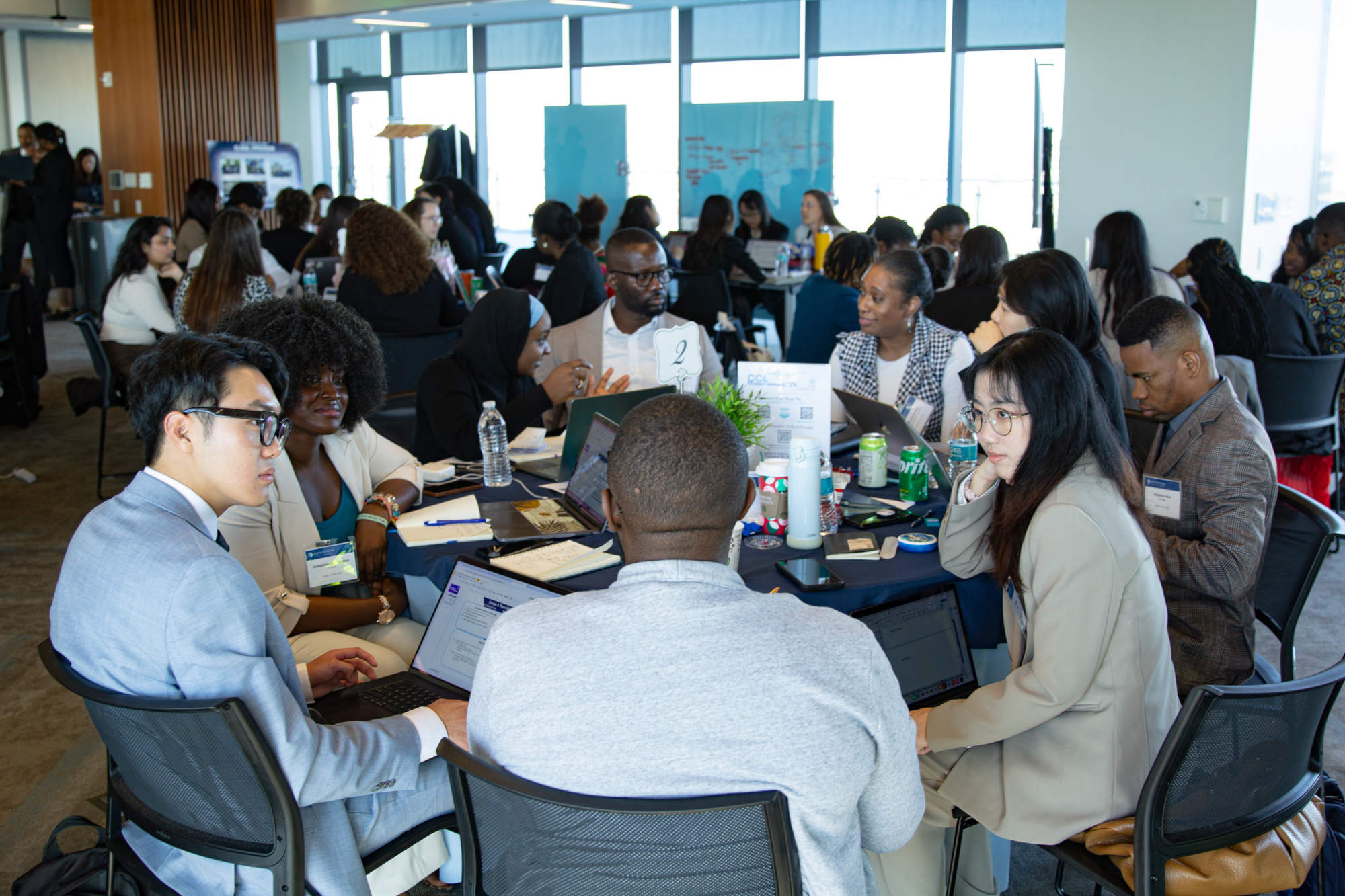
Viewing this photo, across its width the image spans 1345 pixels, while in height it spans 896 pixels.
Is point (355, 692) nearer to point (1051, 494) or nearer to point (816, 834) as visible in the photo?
point (816, 834)

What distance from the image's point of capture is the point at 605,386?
10.9ft

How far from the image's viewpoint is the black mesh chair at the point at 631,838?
1.12 metres

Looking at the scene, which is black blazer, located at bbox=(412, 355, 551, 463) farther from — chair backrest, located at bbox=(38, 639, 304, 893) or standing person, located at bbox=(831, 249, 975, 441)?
chair backrest, located at bbox=(38, 639, 304, 893)

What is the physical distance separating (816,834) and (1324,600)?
3.45 metres

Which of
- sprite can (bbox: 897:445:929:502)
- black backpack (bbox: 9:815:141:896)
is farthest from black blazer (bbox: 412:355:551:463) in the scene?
black backpack (bbox: 9:815:141:896)

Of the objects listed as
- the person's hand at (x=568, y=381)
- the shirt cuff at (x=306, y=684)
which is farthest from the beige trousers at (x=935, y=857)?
the person's hand at (x=568, y=381)

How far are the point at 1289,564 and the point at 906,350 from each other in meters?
1.55

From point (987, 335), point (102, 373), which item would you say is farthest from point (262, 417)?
point (102, 373)

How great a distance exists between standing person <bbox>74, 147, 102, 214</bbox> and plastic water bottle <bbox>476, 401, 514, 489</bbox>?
10.2 m

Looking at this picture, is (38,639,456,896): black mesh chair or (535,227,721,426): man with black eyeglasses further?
(535,227,721,426): man with black eyeglasses

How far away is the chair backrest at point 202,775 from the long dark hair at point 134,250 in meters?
4.78

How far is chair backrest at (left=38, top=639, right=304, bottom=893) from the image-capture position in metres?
1.40

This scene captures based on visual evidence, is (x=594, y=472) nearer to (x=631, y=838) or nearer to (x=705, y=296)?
(x=631, y=838)

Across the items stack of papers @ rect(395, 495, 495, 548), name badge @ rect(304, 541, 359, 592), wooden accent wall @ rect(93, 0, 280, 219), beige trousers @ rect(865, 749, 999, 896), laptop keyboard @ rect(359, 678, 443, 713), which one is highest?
wooden accent wall @ rect(93, 0, 280, 219)
